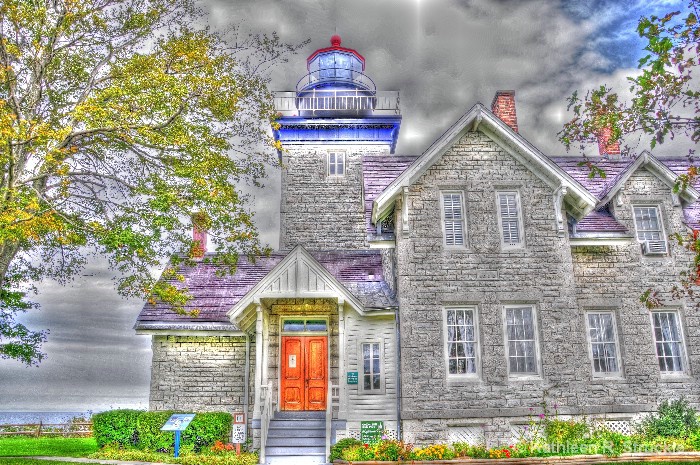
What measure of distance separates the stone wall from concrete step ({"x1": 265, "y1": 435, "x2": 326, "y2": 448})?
108 inches

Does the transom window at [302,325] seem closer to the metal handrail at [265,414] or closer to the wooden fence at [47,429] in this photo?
the metal handrail at [265,414]

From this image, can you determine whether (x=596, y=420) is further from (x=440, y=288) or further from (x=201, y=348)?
(x=201, y=348)

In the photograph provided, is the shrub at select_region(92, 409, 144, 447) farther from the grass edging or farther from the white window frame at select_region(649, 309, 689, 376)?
the white window frame at select_region(649, 309, 689, 376)

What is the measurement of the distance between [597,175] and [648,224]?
8.05 feet

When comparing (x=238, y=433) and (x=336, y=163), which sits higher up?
(x=336, y=163)

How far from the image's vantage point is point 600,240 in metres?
16.6

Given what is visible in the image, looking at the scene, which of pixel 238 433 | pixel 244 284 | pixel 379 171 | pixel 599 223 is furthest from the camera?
pixel 244 284

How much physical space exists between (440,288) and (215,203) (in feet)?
21.2

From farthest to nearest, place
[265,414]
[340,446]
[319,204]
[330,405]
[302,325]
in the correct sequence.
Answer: [319,204] < [302,325] < [265,414] < [330,405] < [340,446]

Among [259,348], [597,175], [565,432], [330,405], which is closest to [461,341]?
[565,432]

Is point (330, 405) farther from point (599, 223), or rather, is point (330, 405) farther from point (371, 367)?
point (599, 223)

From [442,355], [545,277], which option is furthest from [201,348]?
[545,277]

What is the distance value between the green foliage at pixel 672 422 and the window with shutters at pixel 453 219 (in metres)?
6.79

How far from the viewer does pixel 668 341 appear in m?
16.5
